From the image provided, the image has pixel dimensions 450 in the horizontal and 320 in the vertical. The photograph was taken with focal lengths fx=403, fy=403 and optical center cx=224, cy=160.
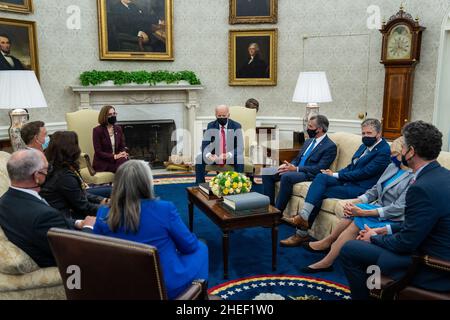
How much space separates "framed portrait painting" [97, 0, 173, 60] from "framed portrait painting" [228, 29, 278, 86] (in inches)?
51.8

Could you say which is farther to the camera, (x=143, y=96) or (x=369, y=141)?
(x=143, y=96)

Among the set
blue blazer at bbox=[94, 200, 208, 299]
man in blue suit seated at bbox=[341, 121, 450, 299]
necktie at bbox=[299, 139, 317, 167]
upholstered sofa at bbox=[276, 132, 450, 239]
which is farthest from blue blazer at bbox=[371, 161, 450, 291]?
necktie at bbox=[299, 139, 317, 167]

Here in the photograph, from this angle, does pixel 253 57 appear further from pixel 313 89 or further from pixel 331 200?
pixel 331 200

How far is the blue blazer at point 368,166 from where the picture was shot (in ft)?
13.7

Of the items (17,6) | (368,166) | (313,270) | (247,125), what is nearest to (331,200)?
(368,166)

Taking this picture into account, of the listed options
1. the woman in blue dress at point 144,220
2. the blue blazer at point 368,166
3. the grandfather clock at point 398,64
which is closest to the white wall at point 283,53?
the grandfather clock at point 398,64

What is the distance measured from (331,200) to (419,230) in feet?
6.50

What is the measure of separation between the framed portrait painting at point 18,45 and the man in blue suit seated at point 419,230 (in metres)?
6.06

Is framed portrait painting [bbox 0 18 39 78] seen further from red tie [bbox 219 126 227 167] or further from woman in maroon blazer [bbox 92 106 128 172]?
red tie [bbox 219 126 227 167]

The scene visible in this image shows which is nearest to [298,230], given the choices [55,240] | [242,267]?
[242,267]

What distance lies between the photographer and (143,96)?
26.0 ft

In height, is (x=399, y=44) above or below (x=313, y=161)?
above

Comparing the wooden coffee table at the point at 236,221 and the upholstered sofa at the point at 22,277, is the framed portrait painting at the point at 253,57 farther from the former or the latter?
the upholstered sofa at the point at 22,277
